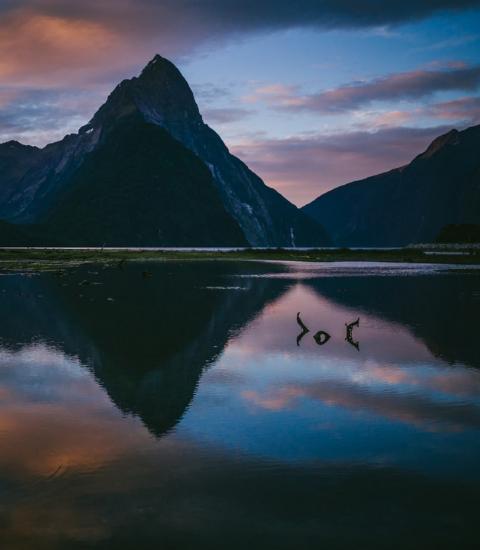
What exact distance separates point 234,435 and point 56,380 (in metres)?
9.55

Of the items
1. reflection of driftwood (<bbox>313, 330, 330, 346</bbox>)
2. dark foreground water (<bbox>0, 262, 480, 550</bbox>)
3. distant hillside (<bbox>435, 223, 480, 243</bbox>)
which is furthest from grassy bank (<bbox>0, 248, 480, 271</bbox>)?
dark foreground water (<bbox>0, 262, 480, 550</bbox>)

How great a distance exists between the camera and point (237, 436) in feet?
53.8

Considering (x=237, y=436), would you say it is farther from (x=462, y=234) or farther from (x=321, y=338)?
(x=462, y=234)

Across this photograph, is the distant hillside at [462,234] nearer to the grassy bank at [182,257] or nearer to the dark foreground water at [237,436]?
the grassy bank at [182,257]

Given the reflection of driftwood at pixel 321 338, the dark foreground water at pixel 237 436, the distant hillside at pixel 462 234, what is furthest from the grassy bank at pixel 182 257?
the dark foreground water at pixel 237 436

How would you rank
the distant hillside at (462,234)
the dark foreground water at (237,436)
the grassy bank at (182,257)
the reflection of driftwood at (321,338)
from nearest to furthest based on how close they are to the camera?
the dark foreground water at (237,436) < the reflection of driftwood at (321,338) < the grassy bank at (182,257) < the distant hillside at (462,234)

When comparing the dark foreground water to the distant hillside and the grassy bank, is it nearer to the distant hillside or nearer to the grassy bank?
the grassy bank

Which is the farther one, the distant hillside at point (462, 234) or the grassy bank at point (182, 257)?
the distant hillside at point (462, 234)

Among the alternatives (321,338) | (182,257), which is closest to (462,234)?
(182,257)

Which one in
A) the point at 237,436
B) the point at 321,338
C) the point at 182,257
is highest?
the point at 237,436

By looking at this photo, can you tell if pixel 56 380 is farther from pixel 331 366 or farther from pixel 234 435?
Answer: pixel 331 366

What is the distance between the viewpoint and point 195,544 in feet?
34.9

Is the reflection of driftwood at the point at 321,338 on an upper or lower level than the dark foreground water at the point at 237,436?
lower

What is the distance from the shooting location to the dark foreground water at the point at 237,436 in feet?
37.1
